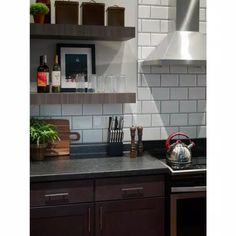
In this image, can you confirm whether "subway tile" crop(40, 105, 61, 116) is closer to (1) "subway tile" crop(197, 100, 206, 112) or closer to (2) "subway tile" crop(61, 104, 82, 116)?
(2) "subway tile" crop(61, 104, 82, 116)

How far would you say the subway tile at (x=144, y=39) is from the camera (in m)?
3.01

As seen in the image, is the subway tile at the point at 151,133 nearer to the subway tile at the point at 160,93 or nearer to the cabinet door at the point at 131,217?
the subway tile at the point at 160,93

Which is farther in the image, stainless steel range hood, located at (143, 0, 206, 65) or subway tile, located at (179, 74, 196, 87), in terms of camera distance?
subway tile, located at (179, 74, 196, 87)

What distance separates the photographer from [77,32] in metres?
2.61

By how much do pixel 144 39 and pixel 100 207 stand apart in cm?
142

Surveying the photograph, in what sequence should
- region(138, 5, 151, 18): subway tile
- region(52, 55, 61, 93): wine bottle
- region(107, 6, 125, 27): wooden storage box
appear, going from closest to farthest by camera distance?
region(52, 55, 61, 93): wine bottle < region(107, 6, 125, 27): wooden storage box < region(138, 5, 151, 18): subway tile

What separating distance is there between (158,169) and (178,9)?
1.28 m

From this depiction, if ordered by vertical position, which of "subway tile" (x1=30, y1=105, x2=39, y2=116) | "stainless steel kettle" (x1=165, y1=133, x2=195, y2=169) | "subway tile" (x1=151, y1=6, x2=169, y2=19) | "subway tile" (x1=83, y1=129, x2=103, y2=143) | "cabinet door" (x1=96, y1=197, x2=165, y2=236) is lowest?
"cabinet door" (x1=96, y1=197, x2=165, y2=236)

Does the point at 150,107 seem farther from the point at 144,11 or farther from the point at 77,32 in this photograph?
the point at 77,32

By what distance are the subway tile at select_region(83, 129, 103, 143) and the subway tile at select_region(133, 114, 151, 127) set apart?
1.01 ft

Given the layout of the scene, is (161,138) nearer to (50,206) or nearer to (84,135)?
(84,135)

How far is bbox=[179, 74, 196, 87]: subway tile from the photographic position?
10.3 ft

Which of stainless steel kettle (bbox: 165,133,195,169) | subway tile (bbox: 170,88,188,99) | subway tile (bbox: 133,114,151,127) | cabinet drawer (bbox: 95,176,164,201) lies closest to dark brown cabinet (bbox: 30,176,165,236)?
cabinet drawer (bbox: 95,176,164,201)
